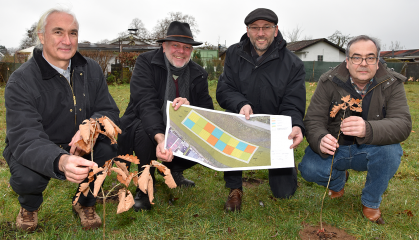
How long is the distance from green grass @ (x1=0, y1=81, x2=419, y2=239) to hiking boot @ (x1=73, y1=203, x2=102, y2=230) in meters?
0.09

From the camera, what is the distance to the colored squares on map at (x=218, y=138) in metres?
2.87

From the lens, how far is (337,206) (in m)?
3.21

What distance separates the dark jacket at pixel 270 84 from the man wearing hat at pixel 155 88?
0.50 meters

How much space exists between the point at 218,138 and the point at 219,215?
2.61 feet

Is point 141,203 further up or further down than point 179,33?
further down

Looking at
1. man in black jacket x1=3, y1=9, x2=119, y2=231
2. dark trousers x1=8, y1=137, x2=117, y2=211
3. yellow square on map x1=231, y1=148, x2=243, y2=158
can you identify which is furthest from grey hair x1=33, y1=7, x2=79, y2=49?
yellow square on map x1=231, y1=148, x2=243, y2=158

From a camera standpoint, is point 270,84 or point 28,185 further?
point 270,84

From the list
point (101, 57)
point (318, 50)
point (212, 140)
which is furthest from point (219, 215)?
point (318, 50)

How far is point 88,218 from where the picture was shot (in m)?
2.76

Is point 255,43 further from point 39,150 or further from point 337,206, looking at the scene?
point 39,150

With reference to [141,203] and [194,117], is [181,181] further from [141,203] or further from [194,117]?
[194,117]

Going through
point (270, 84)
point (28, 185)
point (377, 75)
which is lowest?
point (28, 185)

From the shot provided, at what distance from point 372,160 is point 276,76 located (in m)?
1.28

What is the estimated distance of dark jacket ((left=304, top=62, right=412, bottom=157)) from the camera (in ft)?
8.91
